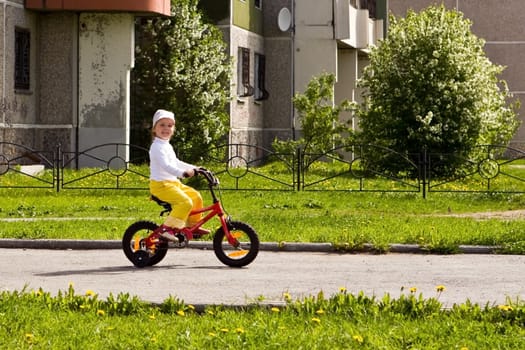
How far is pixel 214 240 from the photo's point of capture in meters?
13.5

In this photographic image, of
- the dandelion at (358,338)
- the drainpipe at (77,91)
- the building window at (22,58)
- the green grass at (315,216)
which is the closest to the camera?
the dandelion at (358,338)

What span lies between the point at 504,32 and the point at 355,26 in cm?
1219

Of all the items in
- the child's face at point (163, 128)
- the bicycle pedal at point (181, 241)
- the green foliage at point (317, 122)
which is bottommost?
the bicycle pedal at point (181, 241)

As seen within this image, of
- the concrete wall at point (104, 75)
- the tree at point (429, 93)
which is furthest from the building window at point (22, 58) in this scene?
the tree at point (429, 93)

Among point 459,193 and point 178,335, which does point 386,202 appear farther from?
point 178,335

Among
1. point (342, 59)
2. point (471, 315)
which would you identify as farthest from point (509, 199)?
point (342, 59)

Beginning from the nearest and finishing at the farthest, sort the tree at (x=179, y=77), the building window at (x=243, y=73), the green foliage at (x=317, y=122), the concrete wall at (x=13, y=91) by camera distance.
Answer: the concrete wall at (x=13, y=91) → the tree at (x=179, y=77) → the green foliage at (x=317, y=122) → the building window at (x=243, y=73)

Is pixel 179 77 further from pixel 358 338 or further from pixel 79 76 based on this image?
pixel 358 338

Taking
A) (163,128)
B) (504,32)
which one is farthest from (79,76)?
(504,32)

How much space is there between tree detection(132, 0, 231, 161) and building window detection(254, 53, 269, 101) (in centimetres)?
648

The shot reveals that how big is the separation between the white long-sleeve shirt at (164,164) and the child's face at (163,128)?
0.06 meters

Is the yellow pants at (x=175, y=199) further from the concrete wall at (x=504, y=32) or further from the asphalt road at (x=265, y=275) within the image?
the concrete wall at (x=504, y=32)

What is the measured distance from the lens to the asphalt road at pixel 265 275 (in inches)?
438

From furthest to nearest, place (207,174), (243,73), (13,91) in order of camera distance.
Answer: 1. (243,73)
2. (13,91)
3. (207,174)
